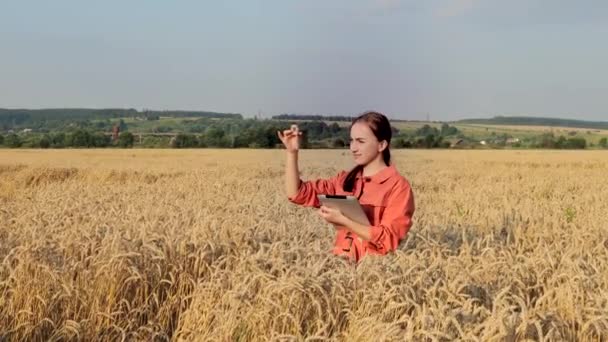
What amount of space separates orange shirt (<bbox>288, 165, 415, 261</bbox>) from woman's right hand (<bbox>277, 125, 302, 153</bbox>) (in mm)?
261

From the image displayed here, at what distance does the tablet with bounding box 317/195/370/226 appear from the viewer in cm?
415

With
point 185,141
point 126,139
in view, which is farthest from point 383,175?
point 126,139

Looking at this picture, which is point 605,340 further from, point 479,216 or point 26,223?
point 479,216

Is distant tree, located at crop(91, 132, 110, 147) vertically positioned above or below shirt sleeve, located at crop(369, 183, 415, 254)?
below

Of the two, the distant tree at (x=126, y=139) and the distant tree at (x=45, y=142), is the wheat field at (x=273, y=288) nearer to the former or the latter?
the distant tree at (x=126, y=139)

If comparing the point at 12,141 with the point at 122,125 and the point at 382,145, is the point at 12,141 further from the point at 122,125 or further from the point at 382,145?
the point at 382,145

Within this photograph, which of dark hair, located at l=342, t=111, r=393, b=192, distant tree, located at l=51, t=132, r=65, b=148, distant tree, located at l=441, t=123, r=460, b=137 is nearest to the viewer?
dark hair, located at l=342, t=111, r=393, b=192

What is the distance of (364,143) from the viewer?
4.41m

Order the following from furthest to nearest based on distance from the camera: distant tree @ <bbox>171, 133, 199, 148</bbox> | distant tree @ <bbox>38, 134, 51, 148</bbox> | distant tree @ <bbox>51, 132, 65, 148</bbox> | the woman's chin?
1. distant tree @ <bbox>38, 134, 51, 148</bbox>
2. distant tree @ <bbox>51, 132, 65, 148</bbox>
3. distant tree @ <bbox>171, 133, 199, 148</bbox>
4. the woman's chin

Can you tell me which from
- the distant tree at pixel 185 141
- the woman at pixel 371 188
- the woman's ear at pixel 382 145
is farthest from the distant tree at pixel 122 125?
the woman's ear at pixel 382 145

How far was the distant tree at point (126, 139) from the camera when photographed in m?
67.7

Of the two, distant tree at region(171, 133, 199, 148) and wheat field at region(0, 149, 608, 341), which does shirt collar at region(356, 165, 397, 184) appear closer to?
wheat field at region(0, 149, 608, 341)

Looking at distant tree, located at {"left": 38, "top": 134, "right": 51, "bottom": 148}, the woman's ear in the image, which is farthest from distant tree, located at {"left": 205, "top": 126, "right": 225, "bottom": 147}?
the woman's ear

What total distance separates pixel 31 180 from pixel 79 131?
48.3m
